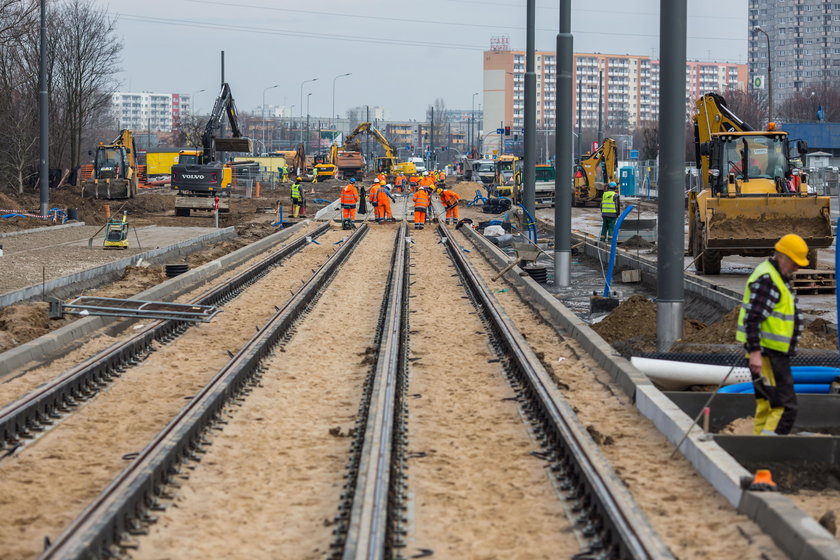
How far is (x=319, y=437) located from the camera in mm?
10172

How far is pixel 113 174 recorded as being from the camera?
172ft

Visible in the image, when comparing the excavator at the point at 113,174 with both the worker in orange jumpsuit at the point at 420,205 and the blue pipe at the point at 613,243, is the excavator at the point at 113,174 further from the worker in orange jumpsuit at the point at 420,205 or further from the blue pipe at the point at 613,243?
the blue pipe at the point at 613,243

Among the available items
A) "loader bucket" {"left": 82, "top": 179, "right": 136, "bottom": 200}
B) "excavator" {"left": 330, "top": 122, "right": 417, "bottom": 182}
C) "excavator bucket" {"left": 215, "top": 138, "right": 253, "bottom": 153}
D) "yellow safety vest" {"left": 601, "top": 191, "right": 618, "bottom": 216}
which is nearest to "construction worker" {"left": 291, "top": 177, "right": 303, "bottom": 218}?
"excavator bucket" {"left": 215, "top": 138, "right": 253, "bottom": 153}

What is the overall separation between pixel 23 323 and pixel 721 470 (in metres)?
10.8

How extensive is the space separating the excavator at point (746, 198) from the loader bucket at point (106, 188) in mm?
31791

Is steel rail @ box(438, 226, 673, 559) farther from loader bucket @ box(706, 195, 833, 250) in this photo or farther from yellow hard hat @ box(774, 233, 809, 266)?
loader bucket @ box(706, 195, 833, 250)

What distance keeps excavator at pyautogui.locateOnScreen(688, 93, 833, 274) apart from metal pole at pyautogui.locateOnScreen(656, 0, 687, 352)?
8508mm

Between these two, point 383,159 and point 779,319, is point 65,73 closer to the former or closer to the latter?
point 383,159

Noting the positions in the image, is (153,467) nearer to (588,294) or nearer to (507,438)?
(507,438)

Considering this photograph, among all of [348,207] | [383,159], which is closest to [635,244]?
[348,207]

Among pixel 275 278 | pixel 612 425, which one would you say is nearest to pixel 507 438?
pixel 612 425

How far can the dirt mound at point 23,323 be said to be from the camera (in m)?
15.1

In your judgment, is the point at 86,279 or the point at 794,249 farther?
the point at 86,279

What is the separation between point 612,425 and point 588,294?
1154 cm
